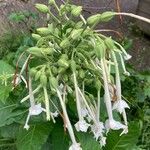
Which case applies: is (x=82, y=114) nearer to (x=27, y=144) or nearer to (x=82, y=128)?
(x=82, y=128)

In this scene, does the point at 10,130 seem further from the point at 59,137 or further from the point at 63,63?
the point at 63,63

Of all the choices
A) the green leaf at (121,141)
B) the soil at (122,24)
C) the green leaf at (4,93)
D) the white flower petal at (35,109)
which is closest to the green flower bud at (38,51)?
the white flower petal at (35,109)

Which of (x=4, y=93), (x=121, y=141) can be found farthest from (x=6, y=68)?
(x=121, y=141)

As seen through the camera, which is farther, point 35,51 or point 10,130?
point 10,130

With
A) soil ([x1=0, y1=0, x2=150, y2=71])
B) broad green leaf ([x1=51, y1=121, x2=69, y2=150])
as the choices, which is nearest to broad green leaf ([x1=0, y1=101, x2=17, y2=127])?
broad green leaf ([x1=51, y1=121, x2=69, y2=150])

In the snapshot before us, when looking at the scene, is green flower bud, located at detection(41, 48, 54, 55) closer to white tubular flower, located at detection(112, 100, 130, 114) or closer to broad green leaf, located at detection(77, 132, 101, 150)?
white tubular flower, located at detection(112, 100, 130, 114)

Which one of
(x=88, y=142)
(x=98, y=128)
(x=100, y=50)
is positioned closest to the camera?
(x=100, y=50)

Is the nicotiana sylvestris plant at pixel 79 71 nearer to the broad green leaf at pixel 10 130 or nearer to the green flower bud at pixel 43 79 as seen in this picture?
the green flower bud at pixel 43 79
